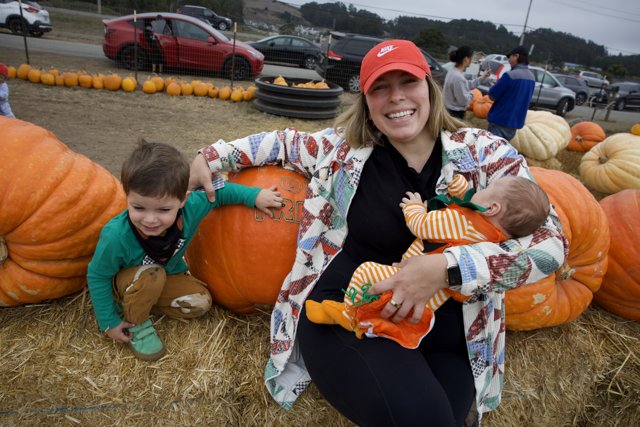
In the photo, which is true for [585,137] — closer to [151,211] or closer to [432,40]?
[151,211]

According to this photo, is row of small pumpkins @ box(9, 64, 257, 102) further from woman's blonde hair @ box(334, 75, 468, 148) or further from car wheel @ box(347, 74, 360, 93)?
woman's blonde hair @ box(334, 75, 468, 148)

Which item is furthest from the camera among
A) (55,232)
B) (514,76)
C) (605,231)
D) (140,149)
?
(514,76)

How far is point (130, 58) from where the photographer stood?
1235 cm

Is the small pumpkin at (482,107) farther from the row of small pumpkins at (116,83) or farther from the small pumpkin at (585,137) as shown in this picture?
the row of small pumpkins at (116,83)

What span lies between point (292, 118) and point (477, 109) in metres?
5.59

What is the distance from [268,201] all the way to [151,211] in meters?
0.65

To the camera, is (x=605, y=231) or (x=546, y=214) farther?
(x=605, y=231)

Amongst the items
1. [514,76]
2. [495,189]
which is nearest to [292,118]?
[514,76]

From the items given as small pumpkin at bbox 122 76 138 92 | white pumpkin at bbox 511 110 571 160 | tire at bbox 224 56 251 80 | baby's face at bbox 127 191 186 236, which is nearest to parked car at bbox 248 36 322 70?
tire at bbox 224 56 251 80

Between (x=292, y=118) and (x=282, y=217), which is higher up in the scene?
(x=282, y=217)

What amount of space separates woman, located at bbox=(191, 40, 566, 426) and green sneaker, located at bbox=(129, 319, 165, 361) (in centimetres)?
57

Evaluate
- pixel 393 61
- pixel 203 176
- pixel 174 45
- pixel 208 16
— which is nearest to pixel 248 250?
pixel 203 176

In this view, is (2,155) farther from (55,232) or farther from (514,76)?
(514,76)

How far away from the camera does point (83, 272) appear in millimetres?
2281
